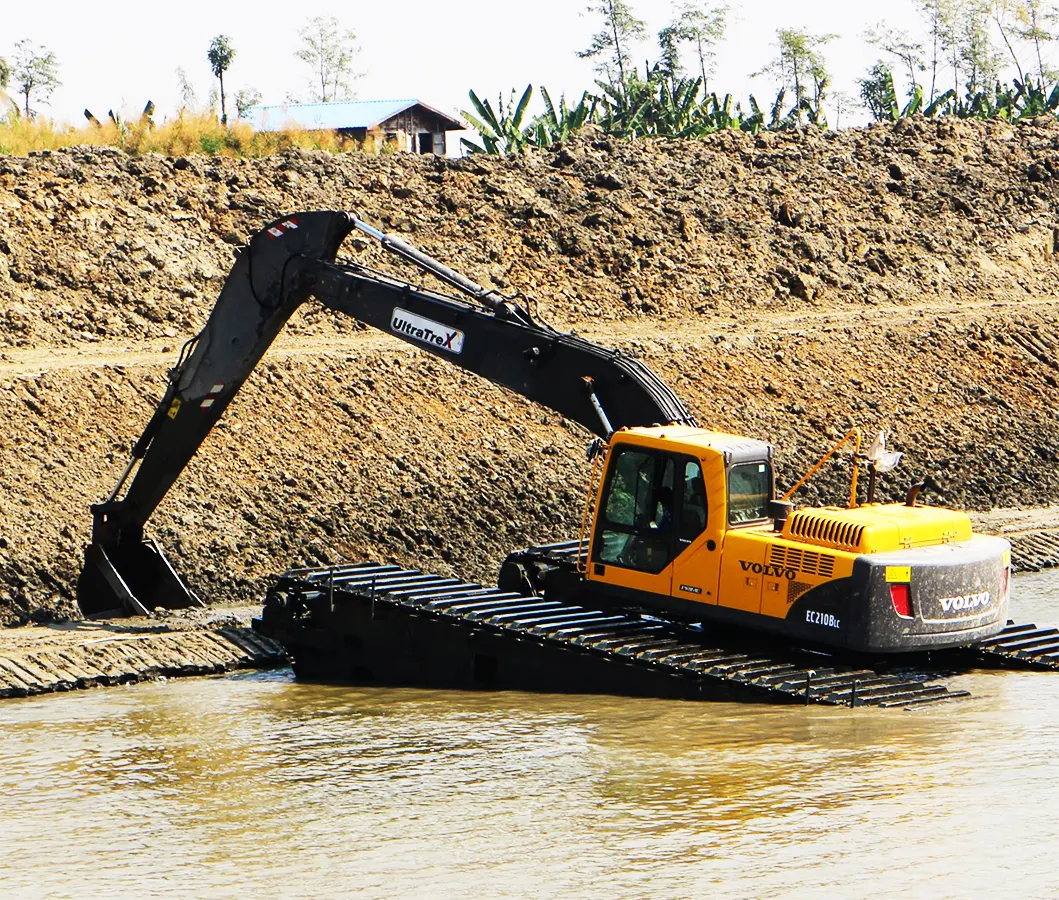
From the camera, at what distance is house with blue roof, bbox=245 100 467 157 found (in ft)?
162

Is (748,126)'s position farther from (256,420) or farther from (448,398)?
(256,420)

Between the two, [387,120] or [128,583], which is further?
[387,120]

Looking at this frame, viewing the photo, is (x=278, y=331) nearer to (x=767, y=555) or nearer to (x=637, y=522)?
(x=637, y=522)

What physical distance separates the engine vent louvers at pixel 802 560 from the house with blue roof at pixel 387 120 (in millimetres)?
36444

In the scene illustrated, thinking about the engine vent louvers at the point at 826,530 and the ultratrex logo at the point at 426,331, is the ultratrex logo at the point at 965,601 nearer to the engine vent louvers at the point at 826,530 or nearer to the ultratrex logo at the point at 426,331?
the engine vent louvers at the point at 826,530

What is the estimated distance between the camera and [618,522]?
14.0m

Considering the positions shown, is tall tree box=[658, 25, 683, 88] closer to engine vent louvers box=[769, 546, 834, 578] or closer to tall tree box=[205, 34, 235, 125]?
tall tree box=[205, 34, 235, 125]

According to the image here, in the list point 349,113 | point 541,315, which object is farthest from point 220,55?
point 541,315

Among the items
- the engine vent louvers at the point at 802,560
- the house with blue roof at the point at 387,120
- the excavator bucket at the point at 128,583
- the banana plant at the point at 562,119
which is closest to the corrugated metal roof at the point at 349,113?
the house with blue roof at the point at 387,120

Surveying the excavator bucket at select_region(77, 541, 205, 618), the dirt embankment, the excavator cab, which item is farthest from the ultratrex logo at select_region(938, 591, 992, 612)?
the excavator bucket at select_region(77, 541, 205, 618)

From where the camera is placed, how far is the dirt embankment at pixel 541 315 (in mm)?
20172

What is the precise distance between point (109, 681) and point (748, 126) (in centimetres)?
2685

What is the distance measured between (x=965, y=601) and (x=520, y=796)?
4.09m

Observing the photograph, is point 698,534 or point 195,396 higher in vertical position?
point 195,396
